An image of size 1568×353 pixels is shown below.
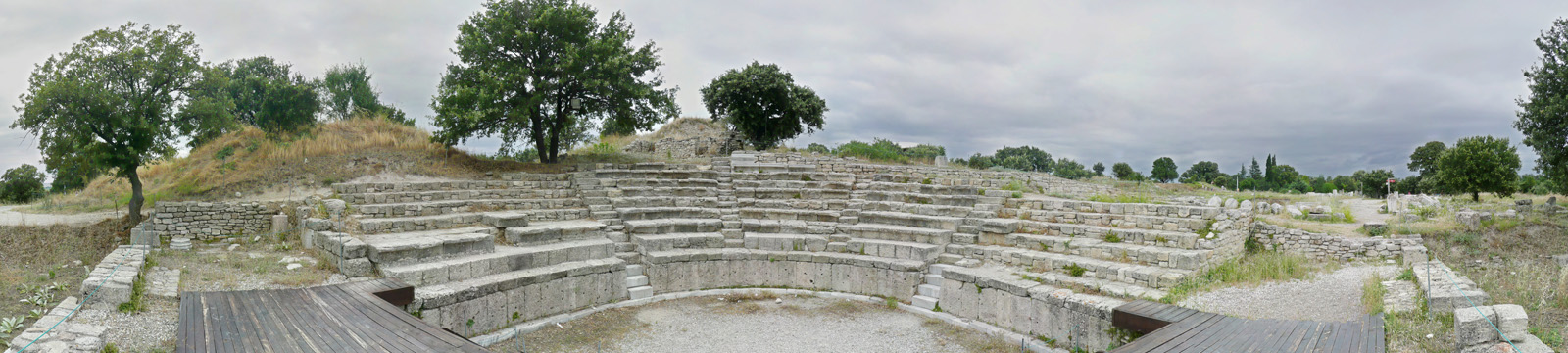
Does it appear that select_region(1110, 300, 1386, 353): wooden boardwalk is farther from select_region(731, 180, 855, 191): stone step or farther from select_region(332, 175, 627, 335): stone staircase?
select_region(731, 180, 855, 191): stone step

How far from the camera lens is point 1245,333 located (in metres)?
6.42

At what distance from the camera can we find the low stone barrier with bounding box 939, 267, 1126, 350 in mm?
8461

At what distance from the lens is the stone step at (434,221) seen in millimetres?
11492

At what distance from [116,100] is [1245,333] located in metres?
17.8

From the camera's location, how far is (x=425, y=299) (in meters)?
8.62

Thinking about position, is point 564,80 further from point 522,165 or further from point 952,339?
point 952,339

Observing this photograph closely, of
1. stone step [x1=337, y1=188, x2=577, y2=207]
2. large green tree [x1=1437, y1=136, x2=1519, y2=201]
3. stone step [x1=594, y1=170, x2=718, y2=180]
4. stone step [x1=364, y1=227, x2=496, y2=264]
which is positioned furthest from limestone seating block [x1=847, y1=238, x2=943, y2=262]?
large green tree [x1=1437, y1=136, x2=1519, y2=201]

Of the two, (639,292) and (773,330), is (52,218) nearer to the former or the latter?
(639,292)

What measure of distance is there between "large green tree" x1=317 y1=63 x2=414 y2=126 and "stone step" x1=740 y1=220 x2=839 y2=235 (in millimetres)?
14549

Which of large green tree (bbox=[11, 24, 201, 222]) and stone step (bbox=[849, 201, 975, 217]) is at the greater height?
large green tree (bbox=[11, 24, 201, 222])

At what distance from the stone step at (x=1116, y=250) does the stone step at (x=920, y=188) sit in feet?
7.45

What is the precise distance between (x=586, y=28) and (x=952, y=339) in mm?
13828

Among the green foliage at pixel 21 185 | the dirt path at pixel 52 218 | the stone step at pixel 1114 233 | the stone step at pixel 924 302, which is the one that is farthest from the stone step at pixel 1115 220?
the green foliage at pixel 21 185

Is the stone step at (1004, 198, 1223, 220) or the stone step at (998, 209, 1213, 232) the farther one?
the stone step at (1004, 198, 1223, 220)
